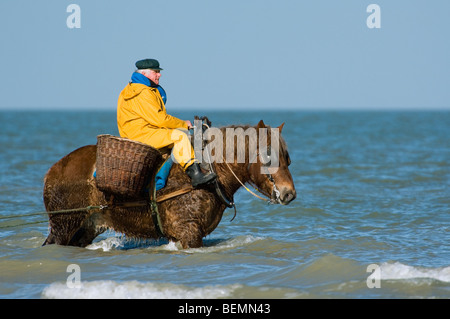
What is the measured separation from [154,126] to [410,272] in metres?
3.22

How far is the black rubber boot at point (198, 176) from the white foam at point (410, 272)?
83.5 inches

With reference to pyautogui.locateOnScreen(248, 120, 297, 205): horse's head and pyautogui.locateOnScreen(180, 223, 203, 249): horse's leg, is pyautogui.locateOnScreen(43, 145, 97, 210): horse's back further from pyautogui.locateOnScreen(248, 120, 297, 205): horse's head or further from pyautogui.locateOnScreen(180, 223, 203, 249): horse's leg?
pyautogui.locateOnScreen(248, 120, 297, 205): horse's head

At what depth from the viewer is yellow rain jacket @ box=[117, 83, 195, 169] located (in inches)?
312

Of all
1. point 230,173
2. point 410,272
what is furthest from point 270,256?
point 410,272

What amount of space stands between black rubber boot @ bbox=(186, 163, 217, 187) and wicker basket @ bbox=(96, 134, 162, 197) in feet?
1.33

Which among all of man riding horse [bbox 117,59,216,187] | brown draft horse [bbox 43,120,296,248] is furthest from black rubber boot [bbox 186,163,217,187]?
brown draft horse [bbox 43,120,296,248]

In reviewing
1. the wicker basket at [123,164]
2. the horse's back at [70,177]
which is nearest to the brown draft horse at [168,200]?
the horse's back at [70,177]

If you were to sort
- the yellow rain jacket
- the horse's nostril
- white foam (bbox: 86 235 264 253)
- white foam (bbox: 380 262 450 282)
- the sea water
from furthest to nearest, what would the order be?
white foam (bbox: 86 235 264 253) → the horse's nostril → the yellow rain jacket → white foam (bbox: 380 262 450 282) → the sea water

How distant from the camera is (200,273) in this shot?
7789 millimetres

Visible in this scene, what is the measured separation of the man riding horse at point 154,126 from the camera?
792cm

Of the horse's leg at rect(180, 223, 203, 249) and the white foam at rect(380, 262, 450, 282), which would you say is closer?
Result: the white foam at rect(380, 262, 450, 282)

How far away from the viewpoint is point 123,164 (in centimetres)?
775
